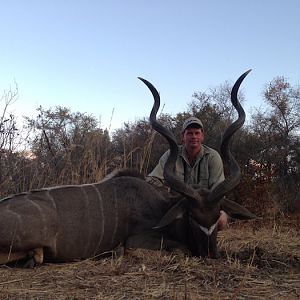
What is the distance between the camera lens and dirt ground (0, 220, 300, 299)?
2182mm

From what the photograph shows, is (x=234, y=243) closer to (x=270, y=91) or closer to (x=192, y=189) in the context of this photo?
(x=192, y=189)

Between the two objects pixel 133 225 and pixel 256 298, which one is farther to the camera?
pixel 133 225

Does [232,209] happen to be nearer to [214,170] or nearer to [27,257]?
[214,170]

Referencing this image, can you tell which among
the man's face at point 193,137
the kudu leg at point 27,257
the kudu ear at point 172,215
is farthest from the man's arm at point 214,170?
the kudu leg at point 27,257

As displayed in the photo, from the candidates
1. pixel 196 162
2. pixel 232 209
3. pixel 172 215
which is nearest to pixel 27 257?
pixel 172 215

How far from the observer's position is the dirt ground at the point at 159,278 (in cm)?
218

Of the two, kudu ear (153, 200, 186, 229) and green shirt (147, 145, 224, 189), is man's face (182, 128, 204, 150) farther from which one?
kudu ear (153, 200, 186, 229)

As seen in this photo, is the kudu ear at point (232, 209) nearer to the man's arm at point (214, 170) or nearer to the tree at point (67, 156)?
the man's arm at point (214, 170)

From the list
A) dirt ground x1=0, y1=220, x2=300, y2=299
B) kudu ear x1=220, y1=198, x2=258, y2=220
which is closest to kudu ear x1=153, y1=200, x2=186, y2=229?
dirt ground x1=0, y1=220, x2=300, y2=299

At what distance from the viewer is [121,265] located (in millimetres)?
2875

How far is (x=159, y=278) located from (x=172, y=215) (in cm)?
111

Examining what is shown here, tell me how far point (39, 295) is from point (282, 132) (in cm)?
1570

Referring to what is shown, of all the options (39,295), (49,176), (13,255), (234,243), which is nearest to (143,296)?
(39,295)

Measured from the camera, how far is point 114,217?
3.72 m
